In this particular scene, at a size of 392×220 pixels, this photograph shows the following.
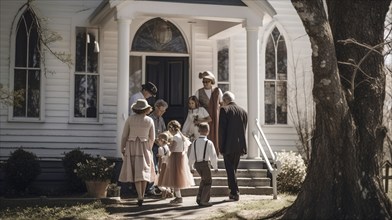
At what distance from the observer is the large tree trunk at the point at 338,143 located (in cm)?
935

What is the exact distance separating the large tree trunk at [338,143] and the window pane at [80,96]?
27.4 ft

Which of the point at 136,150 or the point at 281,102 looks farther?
the point at 281,102

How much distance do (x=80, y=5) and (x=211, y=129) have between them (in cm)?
507

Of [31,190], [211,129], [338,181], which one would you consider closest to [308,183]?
[338,181]

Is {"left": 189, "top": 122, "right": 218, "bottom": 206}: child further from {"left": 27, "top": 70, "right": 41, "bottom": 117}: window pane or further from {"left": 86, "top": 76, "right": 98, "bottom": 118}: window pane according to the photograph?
{"left": 27, "top": 70, "right": 41, "bottom": 117}: window pane

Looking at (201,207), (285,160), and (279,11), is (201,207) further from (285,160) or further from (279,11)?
(279,11)

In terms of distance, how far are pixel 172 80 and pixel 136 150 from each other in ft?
17.9

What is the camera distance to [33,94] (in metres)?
16.6

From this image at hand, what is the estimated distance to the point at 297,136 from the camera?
17.9 meters

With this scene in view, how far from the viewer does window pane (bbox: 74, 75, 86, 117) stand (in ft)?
55.1

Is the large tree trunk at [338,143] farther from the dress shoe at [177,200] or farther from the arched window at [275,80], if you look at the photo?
the arched window at [275,80]

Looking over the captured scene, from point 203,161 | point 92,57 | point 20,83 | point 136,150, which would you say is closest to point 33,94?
point 20,83

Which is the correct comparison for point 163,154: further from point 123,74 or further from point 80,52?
point 80,52

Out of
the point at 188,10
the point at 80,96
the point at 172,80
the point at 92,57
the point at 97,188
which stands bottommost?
the point at 97,188
